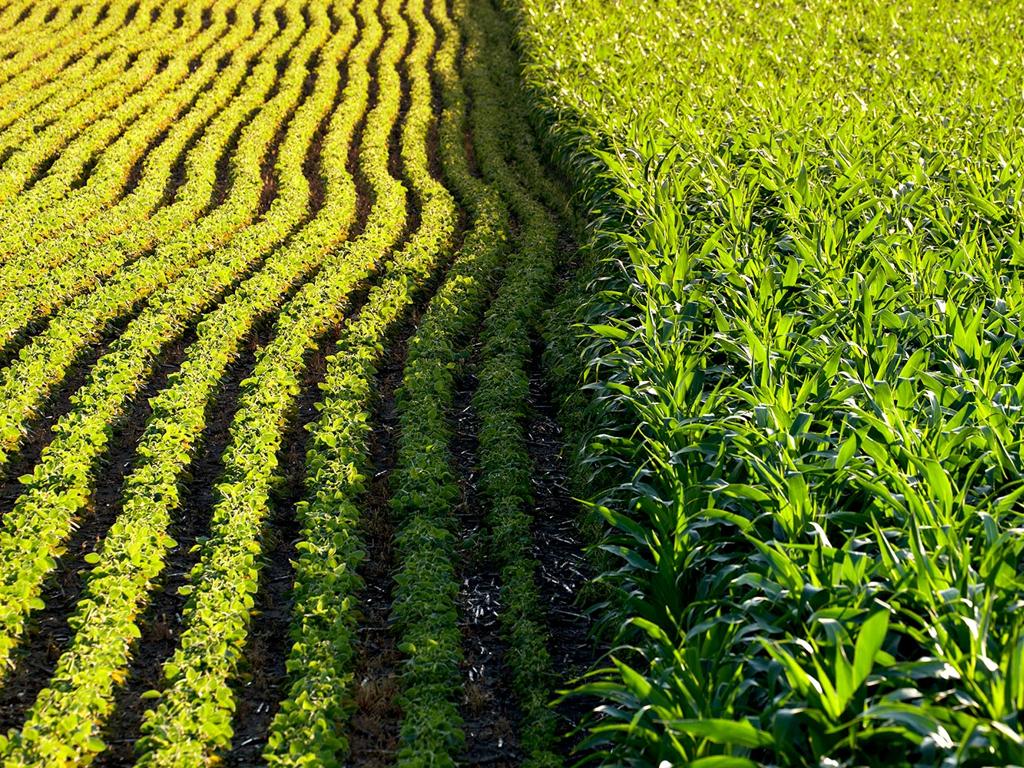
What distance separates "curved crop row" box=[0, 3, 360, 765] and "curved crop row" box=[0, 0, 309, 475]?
0.42 meters

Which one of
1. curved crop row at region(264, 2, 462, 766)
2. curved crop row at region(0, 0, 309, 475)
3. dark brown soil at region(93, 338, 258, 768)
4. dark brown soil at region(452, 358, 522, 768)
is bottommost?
dark brown soil at region(452, 358, 522, 768)

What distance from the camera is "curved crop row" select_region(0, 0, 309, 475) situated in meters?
7.30

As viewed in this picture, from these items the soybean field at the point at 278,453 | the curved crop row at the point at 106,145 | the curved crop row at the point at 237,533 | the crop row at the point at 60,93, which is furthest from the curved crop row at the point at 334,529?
the crop row at the point at 60,93

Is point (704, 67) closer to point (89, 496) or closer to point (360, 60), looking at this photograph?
point (360, 60)

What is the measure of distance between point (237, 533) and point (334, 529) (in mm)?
549

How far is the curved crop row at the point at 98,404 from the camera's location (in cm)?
537

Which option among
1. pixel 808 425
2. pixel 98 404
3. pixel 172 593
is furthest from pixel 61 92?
pixel 808 425

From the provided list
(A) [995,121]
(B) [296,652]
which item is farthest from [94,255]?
(A) [995,121]

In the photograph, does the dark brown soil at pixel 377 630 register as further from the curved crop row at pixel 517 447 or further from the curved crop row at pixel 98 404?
the curved crop row at pixel 98 404

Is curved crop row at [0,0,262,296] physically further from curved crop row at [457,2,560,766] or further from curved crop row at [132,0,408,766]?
curved crop row at [457,2,560,766]

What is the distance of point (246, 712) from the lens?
15.6 feet

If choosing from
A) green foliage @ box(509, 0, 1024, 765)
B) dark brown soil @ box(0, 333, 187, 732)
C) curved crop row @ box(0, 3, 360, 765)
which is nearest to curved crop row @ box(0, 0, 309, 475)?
curved crop row @ box(0, 3, 360, 765)

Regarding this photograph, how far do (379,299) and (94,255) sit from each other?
116 inches

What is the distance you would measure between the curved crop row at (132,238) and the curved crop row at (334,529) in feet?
7.14
